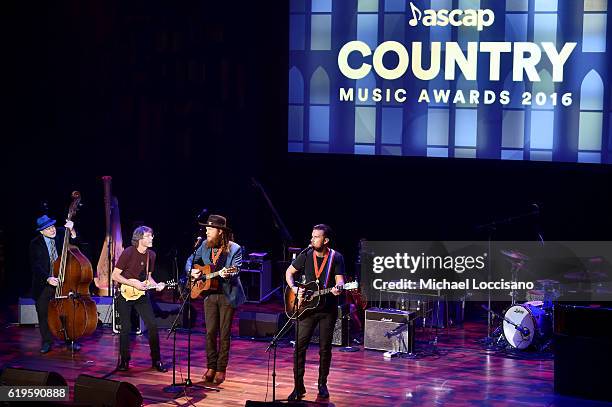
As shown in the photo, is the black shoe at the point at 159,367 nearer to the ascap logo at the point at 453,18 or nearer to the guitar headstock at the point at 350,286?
the guitar headstock at the point at 350,286

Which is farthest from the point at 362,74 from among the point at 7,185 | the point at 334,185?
the point at 7,185

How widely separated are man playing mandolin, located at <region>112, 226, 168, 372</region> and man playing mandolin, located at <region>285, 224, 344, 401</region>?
1707 mm

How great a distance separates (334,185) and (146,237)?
463 centimetres

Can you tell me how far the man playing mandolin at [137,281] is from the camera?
1030cm

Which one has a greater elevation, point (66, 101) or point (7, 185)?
point (66, 101)

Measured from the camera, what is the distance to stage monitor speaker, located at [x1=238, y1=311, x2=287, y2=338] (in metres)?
12.1

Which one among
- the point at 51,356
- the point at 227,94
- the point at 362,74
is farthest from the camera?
the point at 227,94

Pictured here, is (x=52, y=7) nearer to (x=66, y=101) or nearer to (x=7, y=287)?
(x=66, y=101)

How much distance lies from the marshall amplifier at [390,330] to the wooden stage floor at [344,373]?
0.60 feet

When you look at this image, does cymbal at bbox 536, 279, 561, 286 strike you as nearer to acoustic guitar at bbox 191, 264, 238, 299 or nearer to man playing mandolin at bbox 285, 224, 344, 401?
man playing mandolin at bbox 285, 224, 344, 401

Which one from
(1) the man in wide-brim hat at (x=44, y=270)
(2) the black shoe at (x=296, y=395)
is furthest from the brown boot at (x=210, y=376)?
(1) the man in wide-brim hat at (x=44, y=270)

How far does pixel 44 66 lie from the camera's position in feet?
47.9

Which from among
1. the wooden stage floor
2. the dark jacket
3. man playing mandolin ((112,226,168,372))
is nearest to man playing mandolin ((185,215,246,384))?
the wooden stage floor

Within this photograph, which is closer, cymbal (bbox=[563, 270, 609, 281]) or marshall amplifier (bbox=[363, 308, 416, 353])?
marshall amplifier (bbox=[363, 308, 416, 353])
